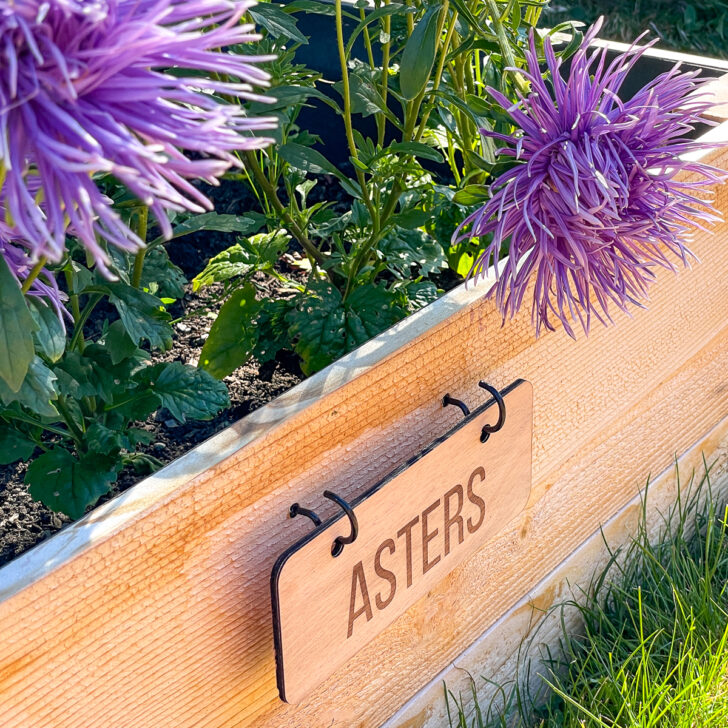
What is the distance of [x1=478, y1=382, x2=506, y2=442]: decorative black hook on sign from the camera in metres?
0.83

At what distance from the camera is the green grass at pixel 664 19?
9.41 feet

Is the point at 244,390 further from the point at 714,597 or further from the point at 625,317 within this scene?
the point at 714,597

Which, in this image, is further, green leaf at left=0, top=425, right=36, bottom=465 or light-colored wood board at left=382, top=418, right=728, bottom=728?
light-colored wood board at left=382, top=418, right=728, bottom=728

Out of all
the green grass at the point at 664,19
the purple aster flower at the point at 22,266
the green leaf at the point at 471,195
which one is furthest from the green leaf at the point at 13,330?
the green grass at the point at 664,19

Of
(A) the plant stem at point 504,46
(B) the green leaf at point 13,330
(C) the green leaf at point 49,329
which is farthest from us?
(A) the plant stem at point 504,46

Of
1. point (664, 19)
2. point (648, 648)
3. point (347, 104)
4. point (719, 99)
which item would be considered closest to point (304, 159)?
point (347, 104)

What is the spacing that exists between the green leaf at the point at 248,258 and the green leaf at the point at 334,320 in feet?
0.25

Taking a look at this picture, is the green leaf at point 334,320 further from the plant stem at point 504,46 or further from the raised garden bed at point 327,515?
the plant stem at point 504,46

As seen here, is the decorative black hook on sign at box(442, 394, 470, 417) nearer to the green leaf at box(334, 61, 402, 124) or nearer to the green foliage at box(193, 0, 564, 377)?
the green foliage at box(193, 0, 564, 377)

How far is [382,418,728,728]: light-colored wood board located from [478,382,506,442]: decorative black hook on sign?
30 cm

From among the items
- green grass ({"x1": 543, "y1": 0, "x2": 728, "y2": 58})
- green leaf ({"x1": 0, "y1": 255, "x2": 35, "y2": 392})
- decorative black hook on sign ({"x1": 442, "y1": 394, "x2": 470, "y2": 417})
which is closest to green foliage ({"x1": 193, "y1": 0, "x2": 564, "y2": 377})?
decorative black hook on sign ({"x1": 442, "y1": 394, "x2": 470, "y2": 417})

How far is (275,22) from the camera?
0.69m

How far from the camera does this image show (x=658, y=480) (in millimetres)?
1242

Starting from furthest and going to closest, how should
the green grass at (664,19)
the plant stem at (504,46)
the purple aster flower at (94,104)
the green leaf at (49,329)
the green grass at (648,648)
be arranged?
the green grass at (664,19) → the green grass at (648,648) → the plant stem at (504,46) → the green leaf at (49,329) → the purple aster flower at (94,104)
